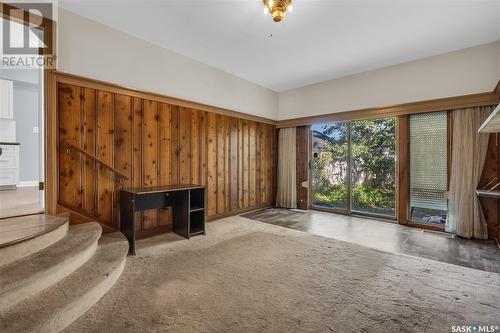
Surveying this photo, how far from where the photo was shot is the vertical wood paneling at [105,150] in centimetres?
311

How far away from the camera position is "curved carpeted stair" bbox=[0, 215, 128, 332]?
1.46 metres

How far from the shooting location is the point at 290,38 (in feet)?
11.2

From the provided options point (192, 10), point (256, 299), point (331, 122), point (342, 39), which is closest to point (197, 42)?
point (192, 10)

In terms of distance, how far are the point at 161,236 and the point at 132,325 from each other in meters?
2.01

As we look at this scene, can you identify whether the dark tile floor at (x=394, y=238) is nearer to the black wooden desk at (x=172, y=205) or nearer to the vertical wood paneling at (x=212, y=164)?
the vertical wood paneling at (x=212, y=164)

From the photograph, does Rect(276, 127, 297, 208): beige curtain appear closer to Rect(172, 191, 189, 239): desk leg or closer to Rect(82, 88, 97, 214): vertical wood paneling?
Rect(172, 191, 189, 239): desk leg

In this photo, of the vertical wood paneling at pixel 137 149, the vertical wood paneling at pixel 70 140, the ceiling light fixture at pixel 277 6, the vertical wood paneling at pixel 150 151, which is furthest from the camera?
the vertical wood paneling at pixel 150 151

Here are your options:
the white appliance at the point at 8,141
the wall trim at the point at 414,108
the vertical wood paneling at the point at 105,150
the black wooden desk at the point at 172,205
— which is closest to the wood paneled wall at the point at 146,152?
the vertical wood paneling at the point at 105,150

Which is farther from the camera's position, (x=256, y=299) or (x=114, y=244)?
(x=114, y=244)

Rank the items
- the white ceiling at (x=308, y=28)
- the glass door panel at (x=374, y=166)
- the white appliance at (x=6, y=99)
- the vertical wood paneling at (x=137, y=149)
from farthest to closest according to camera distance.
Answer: the white appliance at (x=6, y=99)
the glass door panel at (x=374, y=166)
the vertical wood paneling at (x=137, y=149)
the white ceiling at (x=308, y=28)

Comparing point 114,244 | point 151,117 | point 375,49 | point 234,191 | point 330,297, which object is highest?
point 375,49

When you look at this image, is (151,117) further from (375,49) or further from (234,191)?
(375,49)

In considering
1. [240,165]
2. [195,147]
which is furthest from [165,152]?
[240,165]

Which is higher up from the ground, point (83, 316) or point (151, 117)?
point (151, 117)
